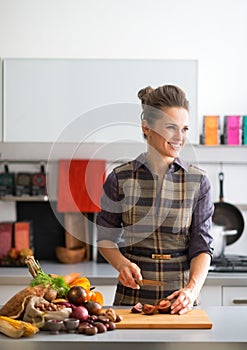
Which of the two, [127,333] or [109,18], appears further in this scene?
[109,18]

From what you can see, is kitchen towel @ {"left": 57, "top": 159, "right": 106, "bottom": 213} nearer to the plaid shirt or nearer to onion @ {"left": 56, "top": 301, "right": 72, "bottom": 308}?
the plaid shirt

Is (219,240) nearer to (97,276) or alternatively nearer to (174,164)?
(97,276)

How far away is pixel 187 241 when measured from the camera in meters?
2.53

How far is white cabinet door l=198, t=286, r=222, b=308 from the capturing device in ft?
11.6

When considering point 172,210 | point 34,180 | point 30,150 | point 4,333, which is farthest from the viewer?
point 34,180

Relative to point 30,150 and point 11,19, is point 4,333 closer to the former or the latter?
point 30,150

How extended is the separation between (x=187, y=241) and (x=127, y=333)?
637mm

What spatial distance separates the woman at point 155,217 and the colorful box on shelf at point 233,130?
1.43m

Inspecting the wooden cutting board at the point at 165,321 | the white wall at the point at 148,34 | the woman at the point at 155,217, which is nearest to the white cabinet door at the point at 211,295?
the woman at the point at 155,217

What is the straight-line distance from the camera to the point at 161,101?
94.7 inches

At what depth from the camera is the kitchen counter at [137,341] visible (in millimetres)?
1844

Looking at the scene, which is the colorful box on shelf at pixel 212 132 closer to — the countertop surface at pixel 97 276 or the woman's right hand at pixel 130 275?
the countertop surface at pixel 97 276

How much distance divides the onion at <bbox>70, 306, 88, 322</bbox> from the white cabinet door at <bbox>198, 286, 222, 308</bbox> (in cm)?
160

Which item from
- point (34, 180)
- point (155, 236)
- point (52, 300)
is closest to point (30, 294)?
point (52, 300)
